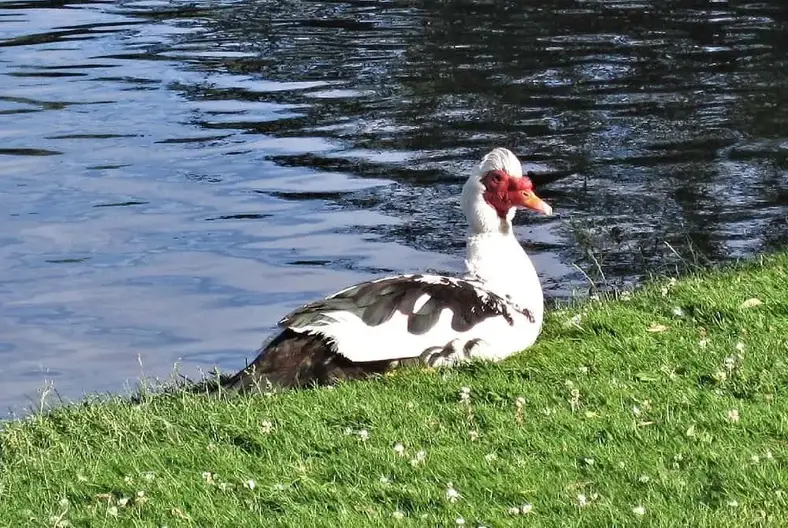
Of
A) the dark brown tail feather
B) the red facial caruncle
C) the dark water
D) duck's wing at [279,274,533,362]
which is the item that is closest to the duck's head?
the red facial caruncle

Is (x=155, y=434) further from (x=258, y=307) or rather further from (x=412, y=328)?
(x=258, y=307)

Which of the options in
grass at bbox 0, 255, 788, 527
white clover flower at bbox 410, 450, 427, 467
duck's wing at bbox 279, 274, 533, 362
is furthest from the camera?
duck's wing at bbox 279, 274, 533, 362

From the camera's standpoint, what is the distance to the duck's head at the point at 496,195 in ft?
30.2

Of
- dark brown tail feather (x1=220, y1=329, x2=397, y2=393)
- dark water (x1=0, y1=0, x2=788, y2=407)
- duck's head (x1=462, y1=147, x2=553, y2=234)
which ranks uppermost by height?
duck's head (x1=462, y1=147, x2=553, y2=234)

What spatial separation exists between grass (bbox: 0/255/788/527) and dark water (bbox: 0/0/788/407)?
3.35 m

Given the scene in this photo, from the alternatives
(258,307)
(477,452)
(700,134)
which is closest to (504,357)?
(477,452)

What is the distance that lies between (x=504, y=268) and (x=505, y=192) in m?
0.51

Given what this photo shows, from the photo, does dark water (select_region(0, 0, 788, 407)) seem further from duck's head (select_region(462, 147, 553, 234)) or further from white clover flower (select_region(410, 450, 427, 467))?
white clover flower (select_region(410, 450, 427, 467))

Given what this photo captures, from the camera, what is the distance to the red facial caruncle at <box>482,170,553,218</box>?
9.20 m

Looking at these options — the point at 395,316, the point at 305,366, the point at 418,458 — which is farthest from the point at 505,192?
the point at 418,458

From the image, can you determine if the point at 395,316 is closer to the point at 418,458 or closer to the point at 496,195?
the point at 496,195

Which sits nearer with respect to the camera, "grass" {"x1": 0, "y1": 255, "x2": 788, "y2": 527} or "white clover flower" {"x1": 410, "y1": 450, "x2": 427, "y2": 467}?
"grass" {"x1": 0, "y1": 255, "x2": 788, "y2": 527}

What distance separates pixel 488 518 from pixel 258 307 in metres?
6.59

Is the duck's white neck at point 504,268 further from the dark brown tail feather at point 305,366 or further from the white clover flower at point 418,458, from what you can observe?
the white clover flower at point 418,458
